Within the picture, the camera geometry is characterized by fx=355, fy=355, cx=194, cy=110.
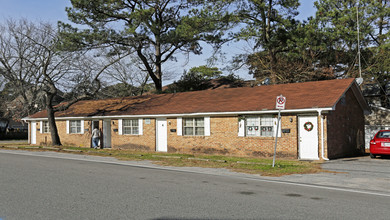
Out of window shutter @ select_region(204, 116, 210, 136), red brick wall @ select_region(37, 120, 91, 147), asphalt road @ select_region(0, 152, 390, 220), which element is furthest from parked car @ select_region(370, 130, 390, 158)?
red brick wall @ select_region(37, 120, 91, 147)

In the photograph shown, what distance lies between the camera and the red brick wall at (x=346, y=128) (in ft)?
56.6

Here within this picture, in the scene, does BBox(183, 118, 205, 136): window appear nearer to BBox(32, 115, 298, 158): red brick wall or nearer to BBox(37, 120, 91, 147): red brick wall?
BBox(32, 115, 298, 158): red brick wall

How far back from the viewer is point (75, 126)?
91.2ft

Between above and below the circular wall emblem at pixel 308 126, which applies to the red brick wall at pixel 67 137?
below

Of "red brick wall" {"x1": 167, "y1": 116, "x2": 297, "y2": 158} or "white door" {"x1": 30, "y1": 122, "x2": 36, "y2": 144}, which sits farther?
"white door" {"x1": 30, "y1": 122, "x2": 36, "y2": 144}

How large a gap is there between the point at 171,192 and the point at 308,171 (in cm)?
628

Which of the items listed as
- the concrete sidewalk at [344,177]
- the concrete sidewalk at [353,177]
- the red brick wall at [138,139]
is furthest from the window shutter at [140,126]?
the concrete sidewalk at [353,177]

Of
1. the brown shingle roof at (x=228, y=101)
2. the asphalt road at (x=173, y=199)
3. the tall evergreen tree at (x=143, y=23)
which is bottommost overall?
the asphalt road at (x=173, y=199)

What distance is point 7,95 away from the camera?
4581cm

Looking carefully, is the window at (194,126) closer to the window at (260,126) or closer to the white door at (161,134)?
the white door at (161,134)

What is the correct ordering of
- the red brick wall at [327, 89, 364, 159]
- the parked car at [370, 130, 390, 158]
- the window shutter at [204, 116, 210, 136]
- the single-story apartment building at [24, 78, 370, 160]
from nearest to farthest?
the parked car at [370, 130, 390, 158]
the single-story apartment building at [24, 78, 370, 160]
the red brick wall at [327, 89, 364, 159]
the window shutter at [204, 116, 210, 136]

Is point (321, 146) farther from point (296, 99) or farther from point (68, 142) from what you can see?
point (68, 142)

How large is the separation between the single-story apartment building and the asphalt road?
5909 millimetres

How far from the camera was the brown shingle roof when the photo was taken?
17.9 m
